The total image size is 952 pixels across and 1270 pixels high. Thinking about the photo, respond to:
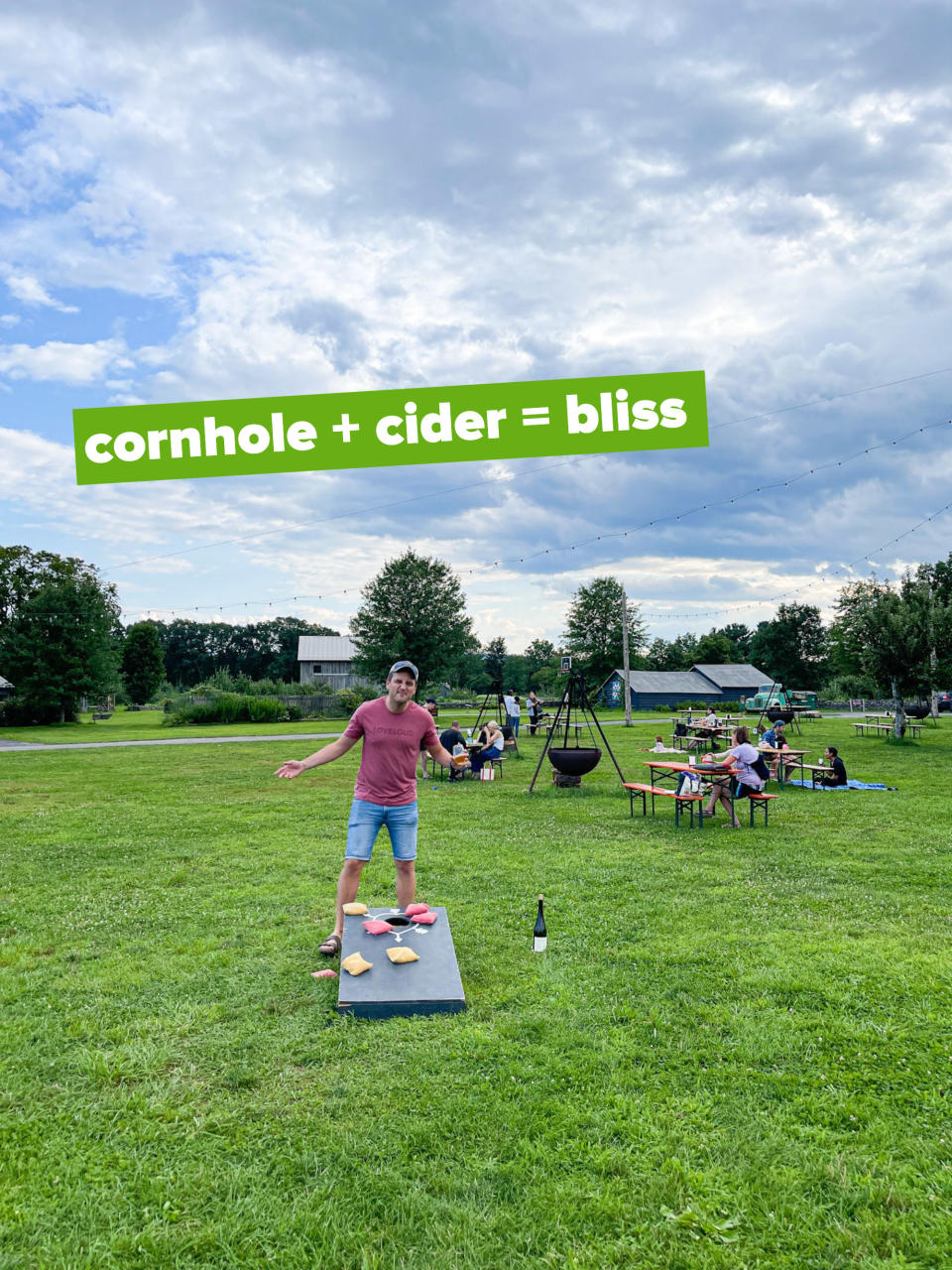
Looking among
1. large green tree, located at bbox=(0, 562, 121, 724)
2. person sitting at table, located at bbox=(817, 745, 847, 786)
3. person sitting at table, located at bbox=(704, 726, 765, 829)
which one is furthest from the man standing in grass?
large green tree, located at bbox=(0, 562, 121, 724)

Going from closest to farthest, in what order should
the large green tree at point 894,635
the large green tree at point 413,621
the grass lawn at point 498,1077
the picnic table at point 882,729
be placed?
the grass lawn at point 498,1077, the large green tree at point 894,635, the picnic table at point 882,729, the large green tree at point 413,621

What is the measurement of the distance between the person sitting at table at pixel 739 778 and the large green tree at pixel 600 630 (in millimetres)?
56333

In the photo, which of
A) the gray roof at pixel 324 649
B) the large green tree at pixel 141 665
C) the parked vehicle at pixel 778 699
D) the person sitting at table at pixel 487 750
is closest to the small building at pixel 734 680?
the parked vehicle at pixel 778 699

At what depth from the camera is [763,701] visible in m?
43.5

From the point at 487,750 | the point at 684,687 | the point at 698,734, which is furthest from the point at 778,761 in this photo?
the point at 684,687

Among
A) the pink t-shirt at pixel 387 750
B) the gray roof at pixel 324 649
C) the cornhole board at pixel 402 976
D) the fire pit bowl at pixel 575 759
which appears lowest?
the cornhole board at pixel 402 976

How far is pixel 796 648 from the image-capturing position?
8338 centimetres

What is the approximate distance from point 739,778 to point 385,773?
7.73m

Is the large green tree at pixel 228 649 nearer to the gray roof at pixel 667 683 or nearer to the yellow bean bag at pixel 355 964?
the gray roof at pixel 667 683

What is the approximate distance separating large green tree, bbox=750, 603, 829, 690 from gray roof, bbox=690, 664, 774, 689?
2124 centimetres

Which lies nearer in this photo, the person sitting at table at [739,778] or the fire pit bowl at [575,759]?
the person sitting at table at [739,778]

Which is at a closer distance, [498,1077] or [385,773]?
[498,1077]

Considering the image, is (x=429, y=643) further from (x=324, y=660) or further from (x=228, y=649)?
(x=228, y=649)

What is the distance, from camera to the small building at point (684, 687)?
56500 mm
